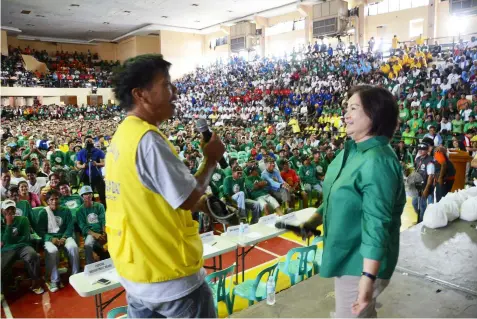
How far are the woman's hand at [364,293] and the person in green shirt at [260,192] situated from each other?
194 inches

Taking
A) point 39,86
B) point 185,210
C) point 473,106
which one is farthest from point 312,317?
point 39,86

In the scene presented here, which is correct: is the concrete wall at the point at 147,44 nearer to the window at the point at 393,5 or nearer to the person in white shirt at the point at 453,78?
the window at the point at 393,5

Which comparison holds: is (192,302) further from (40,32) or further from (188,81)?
(40,32)

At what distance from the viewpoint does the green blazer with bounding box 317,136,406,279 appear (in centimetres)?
139

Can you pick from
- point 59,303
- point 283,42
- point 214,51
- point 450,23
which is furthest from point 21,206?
point 214,51

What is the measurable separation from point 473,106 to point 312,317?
36.0 feet

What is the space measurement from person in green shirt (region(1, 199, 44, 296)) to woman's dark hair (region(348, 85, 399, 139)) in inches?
164

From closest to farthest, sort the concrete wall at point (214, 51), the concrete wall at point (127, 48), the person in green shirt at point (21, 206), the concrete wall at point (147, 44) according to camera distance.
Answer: the person in green shirt at point (21, 206)
the concrete wall at point (214, 51)
the concrete wall at point (147, 44)
the concrete wall at point (127, 48)

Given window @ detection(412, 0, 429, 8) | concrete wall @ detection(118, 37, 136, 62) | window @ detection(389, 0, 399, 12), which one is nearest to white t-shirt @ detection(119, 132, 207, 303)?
window @ detection(412, 0, 429, 8)

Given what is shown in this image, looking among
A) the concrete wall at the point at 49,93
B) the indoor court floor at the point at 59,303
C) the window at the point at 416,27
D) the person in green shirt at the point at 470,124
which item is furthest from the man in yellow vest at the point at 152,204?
the concrete wall at the point at 49,93

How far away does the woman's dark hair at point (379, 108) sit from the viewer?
4.97ft

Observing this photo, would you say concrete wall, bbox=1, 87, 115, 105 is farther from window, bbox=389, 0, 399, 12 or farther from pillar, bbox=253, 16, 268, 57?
window, bbox=389, 0, 399, 12

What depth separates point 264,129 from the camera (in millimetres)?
15188

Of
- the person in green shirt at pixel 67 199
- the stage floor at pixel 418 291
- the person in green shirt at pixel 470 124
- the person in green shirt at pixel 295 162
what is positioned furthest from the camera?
the person in green shirt at pixel 470 124
